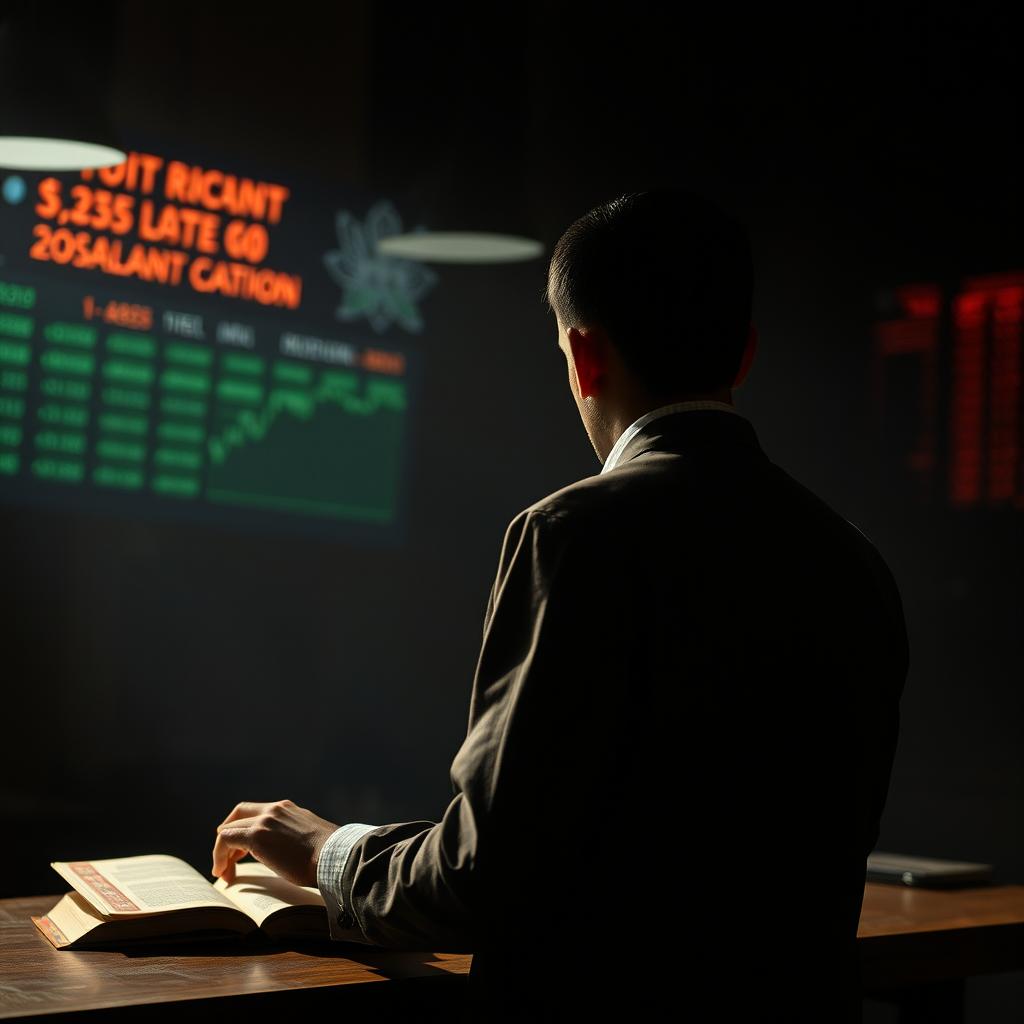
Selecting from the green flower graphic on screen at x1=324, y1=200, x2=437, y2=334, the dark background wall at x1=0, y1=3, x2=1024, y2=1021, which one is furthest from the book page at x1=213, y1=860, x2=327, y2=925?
the green flower graphic on screen at x1=324, y1=200, x2=437, y2=334

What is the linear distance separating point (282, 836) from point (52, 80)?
1.63m

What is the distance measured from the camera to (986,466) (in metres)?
2.70

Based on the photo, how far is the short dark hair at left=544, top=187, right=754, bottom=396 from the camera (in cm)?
100

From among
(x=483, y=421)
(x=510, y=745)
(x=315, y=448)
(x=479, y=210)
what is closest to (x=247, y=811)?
(x=510, y=745)

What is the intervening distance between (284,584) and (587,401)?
8.19 ft

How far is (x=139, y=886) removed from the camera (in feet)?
4.14

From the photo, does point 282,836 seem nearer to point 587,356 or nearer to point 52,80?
point 587,356

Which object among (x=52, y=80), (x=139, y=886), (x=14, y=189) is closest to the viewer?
(x=139, y=886)

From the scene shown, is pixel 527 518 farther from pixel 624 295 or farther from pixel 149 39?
pixel 149 39

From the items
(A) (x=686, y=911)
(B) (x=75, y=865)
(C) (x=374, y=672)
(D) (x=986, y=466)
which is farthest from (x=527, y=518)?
(C) (x=374, y=672)

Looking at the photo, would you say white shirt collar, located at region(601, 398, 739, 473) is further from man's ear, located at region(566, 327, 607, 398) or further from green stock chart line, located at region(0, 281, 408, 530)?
green stock chart line, located at region(0, 281, 408, 530)

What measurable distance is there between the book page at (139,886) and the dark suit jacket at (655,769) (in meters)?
0.29

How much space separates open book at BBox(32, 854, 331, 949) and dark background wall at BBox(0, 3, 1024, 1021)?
168 centimetres

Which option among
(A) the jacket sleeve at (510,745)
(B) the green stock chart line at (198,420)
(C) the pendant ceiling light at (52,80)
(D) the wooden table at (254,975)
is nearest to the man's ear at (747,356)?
(A) the jacket sleeve at (510,745)
